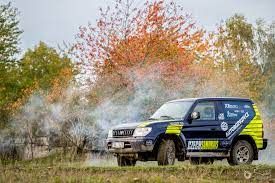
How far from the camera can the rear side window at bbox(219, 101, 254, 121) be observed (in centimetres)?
1703

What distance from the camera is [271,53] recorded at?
2042 inches

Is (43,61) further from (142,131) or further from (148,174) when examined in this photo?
(148,174)

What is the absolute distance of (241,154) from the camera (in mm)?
17094

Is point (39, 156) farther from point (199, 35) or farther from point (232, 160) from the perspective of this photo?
point (232, 160)

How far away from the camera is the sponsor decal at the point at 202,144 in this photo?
16281 mm

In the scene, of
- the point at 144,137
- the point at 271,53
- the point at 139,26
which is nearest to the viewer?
the point at 144,137

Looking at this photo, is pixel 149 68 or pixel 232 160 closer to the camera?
pixel 232 160

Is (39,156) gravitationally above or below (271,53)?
below

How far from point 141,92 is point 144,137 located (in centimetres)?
1268

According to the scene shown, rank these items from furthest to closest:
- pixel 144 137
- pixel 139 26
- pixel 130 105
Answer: pixel 139 26, pixel 130 105, pixel 144 137

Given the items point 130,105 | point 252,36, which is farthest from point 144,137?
point 252,36

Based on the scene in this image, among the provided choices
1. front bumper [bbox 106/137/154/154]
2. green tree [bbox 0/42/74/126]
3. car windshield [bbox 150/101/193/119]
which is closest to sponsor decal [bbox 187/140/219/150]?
car windshield [bbox 150/101/193/119]

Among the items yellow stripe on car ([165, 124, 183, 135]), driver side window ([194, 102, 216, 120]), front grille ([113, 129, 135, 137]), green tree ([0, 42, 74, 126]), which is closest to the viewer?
yellow stripe on car ([165, 124, 183, 135])

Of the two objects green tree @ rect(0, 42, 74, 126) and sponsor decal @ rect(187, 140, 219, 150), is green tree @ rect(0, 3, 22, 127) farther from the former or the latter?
sponsor decal @ rect(187, 140, 219, 150)
